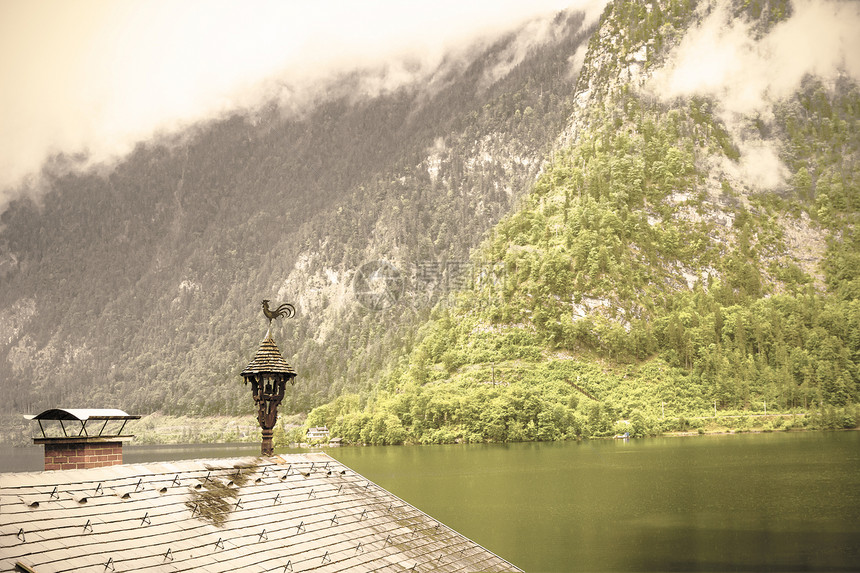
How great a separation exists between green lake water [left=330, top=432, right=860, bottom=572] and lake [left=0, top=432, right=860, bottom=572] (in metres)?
0.13

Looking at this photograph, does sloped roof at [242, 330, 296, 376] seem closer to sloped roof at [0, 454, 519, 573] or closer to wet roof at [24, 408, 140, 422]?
sloped roof at [0, 454, 519, 573]

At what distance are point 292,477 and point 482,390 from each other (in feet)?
481

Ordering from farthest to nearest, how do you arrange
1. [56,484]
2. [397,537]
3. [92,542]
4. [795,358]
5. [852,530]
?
1. [795,358]
2. [852,530]
3. [397,537]
4. [56,484]
5. [92,542]

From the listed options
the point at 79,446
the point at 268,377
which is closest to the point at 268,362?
the point at 268,377

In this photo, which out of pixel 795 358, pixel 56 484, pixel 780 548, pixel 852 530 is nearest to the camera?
pixel 56 484

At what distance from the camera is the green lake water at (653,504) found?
48.0m

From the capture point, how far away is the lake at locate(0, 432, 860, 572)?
1892 inches

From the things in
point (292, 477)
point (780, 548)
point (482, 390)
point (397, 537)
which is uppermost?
point (482, 390)

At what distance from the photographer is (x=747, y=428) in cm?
15575

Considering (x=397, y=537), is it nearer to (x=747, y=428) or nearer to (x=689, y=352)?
(x=747, y=428)

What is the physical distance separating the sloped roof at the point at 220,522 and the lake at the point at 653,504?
25.2 meters

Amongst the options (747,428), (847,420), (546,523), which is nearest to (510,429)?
(747,428)

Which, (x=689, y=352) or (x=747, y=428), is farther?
(x=689, y=352)

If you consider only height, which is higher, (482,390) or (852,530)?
(482,390)
